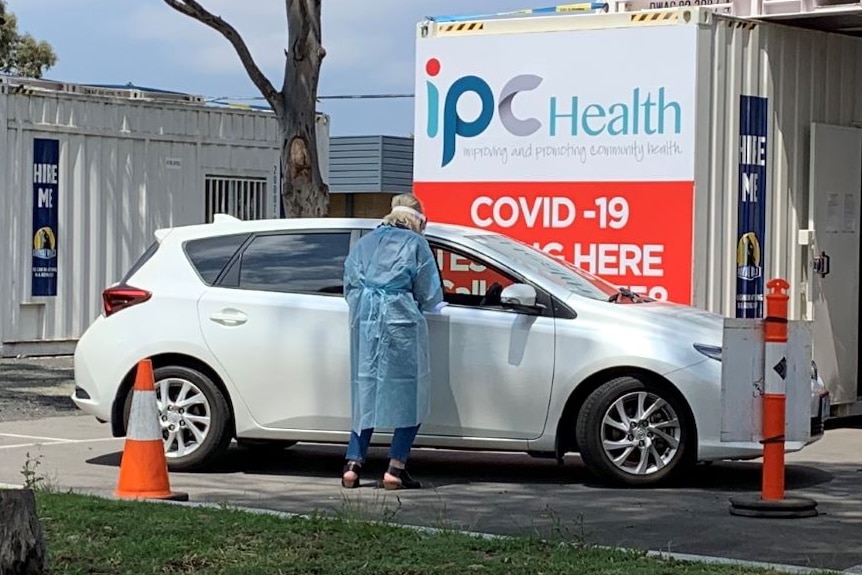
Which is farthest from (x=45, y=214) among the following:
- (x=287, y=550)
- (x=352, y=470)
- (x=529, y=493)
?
(x=287, y=550)

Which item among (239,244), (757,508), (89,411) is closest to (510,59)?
(239,244)

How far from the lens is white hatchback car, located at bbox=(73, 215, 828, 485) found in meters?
10.3

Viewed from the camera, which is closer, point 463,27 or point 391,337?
point 391,337

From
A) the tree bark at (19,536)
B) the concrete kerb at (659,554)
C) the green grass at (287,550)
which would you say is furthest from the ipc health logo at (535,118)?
the tree bark at (19,536)

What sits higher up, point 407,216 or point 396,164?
point 396,164

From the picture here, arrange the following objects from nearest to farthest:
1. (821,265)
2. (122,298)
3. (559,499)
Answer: (559,499) → (122,298) → (821,265)

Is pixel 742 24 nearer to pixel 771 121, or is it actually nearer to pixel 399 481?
pixel 771 121

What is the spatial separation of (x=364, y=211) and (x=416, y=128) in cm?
3078

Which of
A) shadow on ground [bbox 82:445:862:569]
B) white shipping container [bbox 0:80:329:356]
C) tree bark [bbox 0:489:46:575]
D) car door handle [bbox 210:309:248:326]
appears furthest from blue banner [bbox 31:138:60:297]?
tree bark [bbox 0:489:46:575]

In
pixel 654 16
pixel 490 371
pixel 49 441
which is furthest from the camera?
pixel 49 441

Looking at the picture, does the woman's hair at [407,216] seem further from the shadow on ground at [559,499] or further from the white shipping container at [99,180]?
the white shipping container at [99,180]

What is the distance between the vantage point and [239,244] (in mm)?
11188

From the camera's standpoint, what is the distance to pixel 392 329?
10.2 metres

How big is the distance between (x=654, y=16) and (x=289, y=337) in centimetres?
389
